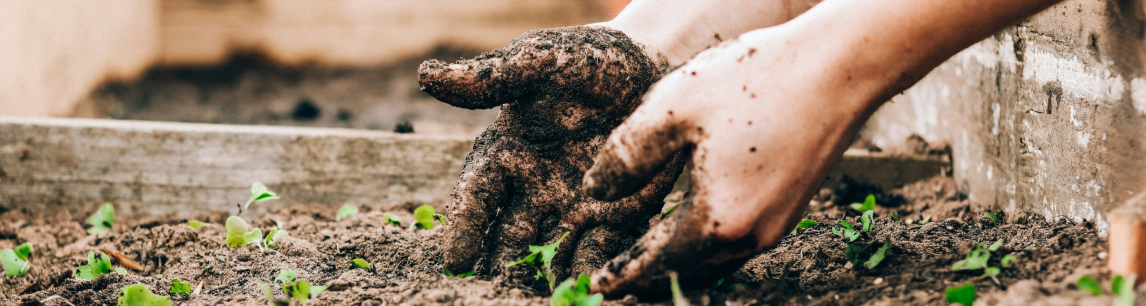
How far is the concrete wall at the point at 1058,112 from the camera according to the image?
4.25 feet

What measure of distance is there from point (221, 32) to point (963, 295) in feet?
15.6

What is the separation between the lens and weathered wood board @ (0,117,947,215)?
2.34 metres

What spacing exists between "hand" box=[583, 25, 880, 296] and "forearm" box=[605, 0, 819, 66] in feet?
1.31

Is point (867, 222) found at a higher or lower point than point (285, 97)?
lower

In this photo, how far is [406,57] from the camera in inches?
209

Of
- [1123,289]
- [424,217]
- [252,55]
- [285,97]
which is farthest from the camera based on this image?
A: [252,55]

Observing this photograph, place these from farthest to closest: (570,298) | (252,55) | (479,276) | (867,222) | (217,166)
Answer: (252,55)
(217,166)
(867,222)
(479,276)
(570,298)

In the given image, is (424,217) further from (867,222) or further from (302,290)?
(867,222)

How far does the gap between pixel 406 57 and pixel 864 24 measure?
4.47 m

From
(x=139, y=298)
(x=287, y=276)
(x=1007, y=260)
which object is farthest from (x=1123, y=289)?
(x=139, y=298)

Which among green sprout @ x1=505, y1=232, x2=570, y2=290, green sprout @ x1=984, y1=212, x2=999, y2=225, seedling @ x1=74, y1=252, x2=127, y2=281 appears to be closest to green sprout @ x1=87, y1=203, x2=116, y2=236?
seedling @ x1=74, y1=252, x2=127, y2=281

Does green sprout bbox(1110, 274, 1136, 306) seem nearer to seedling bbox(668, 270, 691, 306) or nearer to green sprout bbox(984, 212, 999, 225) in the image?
seedling bbox(668, 270, 691, 306)

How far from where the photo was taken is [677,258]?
3.84 feet

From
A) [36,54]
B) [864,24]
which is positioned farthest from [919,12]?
[36,54]
